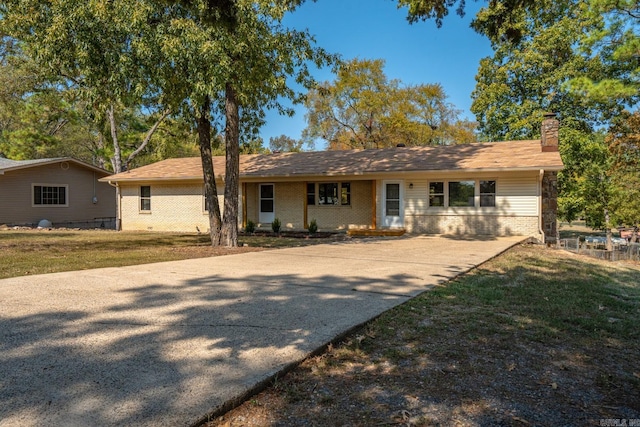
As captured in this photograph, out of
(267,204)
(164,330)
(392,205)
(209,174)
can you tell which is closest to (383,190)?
(392,205)

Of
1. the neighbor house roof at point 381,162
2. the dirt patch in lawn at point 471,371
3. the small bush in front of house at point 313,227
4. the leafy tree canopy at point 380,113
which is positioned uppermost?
the leafy tree canopy at point 380,113

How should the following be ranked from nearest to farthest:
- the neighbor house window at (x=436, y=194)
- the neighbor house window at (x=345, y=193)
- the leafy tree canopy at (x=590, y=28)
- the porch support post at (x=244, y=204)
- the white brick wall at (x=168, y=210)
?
the leafy tree canopy at (x=590, y=28)
the neighbor house window at (x=436, y=194)
the neighbor house window at (x=345, y=193)
the porch support post at (x=244, y=204)
the white brick wall at (x=168, y=210)

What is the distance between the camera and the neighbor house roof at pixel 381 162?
50.1 ft

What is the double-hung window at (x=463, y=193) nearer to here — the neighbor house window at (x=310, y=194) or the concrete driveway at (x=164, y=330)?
the neighbor house window at (x=310, y=194)

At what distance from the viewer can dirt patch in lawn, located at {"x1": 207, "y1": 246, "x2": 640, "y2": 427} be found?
254 cm

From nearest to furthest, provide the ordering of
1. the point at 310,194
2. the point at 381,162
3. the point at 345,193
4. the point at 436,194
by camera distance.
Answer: the point at 436,194 < the point at 381,162 < the point at 345,193 < the point at 310,194

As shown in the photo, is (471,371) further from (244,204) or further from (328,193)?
(244,204)

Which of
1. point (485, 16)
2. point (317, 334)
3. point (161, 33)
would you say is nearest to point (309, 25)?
point (161, 33)

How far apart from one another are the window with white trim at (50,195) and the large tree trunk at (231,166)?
638 inches

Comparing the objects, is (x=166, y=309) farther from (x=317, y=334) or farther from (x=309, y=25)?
(x=309, y=25)

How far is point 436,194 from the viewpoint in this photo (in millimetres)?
16562

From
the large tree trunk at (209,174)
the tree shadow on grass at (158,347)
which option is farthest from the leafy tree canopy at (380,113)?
the tree shadow on grass at (158,347)

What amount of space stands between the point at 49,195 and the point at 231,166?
54.8 feet

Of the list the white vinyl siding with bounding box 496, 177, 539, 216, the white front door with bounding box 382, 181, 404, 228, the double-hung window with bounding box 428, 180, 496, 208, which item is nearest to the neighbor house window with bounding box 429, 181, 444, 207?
the double-hung window with bounding box 428, 180, 496, 208
